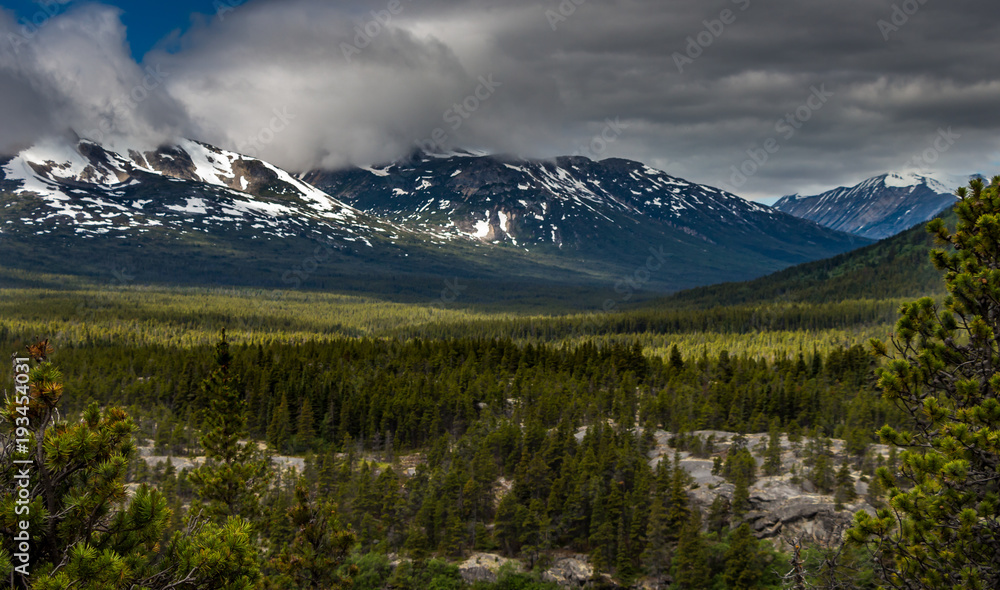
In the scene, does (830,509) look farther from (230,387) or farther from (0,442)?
(0,442)

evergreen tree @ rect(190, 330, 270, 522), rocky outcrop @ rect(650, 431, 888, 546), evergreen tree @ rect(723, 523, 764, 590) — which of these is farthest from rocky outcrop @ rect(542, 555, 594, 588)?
evergreen tree @ rect(190, 330, 270, 522)

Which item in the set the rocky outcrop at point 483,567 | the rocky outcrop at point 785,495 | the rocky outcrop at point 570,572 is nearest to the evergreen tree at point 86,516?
the rocky outcrop at point 483,567

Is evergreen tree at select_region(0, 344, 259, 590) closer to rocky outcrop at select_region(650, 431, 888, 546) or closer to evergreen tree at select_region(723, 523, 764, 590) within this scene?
evergreen tree at select_region(723, 523, 764, 590)

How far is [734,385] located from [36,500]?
113690 mm

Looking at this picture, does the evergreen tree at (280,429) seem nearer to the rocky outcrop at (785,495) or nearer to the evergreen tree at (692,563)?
the rocky outcrop at (785,495)

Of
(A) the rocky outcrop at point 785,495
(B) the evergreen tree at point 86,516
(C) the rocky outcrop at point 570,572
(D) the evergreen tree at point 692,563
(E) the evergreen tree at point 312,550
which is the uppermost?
(B) the evergreen tree at point 86,516

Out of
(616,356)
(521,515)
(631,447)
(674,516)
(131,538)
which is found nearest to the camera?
(131,538)

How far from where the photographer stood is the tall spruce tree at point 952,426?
14156 millimetres

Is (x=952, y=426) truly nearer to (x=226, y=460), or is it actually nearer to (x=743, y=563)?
(x=226, y=460)

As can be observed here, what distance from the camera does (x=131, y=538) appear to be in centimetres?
1148

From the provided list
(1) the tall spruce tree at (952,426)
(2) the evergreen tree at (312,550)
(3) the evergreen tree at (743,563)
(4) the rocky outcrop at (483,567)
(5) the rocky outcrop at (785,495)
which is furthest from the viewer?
(5) the rocky outcrop at (785,495)

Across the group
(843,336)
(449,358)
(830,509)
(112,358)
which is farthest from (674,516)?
(843,336)

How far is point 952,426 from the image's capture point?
13938mm

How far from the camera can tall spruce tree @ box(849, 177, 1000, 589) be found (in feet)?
46.4
